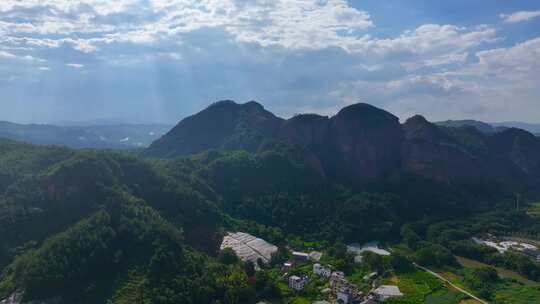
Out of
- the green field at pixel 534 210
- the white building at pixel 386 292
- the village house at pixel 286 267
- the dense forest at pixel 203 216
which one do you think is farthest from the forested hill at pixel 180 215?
the white building at pixel 386 292

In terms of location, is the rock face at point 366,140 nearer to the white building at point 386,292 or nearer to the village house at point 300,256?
the village house at point 300,256

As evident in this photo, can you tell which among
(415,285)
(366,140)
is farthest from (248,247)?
(366,140)

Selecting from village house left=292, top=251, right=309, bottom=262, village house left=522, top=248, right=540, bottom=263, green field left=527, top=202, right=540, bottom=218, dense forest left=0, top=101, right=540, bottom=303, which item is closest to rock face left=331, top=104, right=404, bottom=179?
dense forest left=0, top=101, right=540, bottom=303

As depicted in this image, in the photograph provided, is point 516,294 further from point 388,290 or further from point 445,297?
point 388,290

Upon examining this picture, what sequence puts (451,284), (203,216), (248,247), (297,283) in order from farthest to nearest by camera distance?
(203,216), (248,247), (451,284), (297,283)

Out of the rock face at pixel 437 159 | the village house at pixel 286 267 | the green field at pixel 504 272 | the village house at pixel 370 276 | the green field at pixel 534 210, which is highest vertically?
→ the rock face at pixel 437 159

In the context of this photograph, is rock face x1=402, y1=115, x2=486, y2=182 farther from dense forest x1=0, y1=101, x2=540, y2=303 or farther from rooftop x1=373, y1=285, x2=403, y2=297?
rooftop x1=373, y1=285, x2=403, y2=297

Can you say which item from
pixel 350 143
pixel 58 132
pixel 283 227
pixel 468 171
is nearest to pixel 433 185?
pixel 468 171
